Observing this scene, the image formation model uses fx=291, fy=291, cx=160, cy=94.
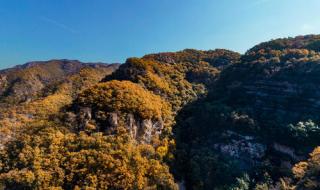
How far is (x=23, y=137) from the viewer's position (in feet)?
144

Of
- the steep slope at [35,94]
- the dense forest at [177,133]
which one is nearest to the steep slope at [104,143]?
the dense forest at [177,133]

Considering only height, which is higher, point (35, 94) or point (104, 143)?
point (35, 94)

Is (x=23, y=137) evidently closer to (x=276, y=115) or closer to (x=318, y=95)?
(x=276, y=115)

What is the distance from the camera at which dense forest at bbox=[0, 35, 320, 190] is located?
4103 centimetres

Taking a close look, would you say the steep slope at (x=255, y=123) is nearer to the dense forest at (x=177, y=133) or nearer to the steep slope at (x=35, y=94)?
the dense forest at (x=177, y=133)

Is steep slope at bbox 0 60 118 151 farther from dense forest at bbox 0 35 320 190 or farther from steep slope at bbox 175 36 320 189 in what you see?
steep slope at bbox 175 36 320 189

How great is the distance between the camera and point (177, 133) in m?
60.9

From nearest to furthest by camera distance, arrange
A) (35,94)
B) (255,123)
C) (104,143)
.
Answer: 1. (104,143)
2. (255,123)
3. (35,94)

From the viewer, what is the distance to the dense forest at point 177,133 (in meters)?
41.0

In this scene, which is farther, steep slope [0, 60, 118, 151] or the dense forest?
steep slope [0, 60, 118, 151]

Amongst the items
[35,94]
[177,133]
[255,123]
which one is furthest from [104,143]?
[35,94]

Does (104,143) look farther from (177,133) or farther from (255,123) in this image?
(255,123)

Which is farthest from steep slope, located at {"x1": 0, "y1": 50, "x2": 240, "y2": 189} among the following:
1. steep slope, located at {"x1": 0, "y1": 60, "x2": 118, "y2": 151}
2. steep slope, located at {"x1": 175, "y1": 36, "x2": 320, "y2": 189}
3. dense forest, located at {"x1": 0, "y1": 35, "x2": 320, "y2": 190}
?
steep slope, located at {"x1": 175, "y1": 36, "x2": 320, "y2": 189}

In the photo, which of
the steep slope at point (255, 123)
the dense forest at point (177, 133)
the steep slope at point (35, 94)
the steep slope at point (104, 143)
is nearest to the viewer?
the steep slope at point (104, 143)
